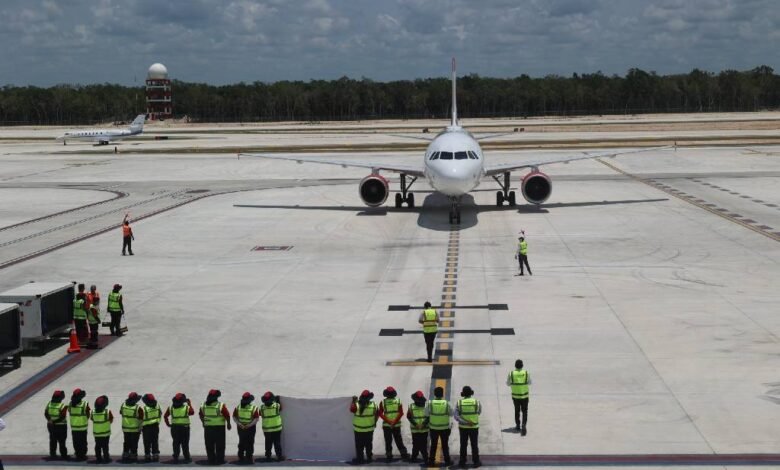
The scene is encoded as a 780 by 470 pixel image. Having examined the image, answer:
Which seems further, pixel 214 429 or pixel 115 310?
pixel 115 310

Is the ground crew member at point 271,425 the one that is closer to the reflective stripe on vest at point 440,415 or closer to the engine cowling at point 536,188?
the reflective stripe on vest at point 440,415

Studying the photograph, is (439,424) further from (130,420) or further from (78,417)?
(78,417)

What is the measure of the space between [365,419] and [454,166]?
28.9 m

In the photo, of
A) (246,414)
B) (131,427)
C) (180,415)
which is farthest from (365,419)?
(131,427)

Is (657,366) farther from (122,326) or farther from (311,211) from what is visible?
(311,211)

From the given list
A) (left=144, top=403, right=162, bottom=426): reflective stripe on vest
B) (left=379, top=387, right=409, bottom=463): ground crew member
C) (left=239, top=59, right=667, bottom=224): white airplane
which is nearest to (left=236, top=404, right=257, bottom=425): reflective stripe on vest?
(left=144, top=403, right=162, bottom=426): reflective stripe on vest

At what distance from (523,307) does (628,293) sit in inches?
151

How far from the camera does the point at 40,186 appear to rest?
72188 millimetres

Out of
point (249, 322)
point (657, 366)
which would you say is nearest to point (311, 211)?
point (249, 322)

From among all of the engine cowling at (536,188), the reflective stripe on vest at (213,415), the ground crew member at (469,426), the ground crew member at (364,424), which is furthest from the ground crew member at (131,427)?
the engine cowling at (536,188)

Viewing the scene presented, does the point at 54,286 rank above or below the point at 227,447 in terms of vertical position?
above

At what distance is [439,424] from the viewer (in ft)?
53.9

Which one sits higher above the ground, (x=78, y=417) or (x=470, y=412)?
(x=470, y=412)

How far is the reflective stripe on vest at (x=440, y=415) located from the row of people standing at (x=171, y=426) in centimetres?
275
